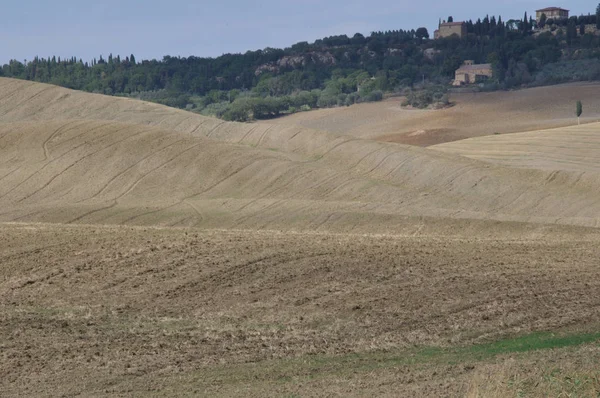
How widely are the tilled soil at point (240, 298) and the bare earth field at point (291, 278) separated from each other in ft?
0.21

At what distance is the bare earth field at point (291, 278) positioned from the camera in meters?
16.2

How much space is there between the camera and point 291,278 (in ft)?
79.0

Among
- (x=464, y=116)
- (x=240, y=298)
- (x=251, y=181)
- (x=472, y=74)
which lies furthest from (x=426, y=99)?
(x=240, y=298)

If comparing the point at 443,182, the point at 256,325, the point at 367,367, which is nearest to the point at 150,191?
the point at 443,182

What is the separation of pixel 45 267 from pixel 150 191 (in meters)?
25.4

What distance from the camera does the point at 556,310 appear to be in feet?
70.1

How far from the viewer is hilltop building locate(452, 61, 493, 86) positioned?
17025cm


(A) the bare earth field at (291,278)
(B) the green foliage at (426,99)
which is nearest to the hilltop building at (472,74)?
(B) the green foliage at (426,99)

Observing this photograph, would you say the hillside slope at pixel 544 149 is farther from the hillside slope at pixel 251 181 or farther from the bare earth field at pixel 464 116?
the bare earth field at pixel 464 116

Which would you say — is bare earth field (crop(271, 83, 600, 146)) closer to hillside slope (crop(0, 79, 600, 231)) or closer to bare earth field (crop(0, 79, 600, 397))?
hillside slope (crop(0, 79, 600, 231))

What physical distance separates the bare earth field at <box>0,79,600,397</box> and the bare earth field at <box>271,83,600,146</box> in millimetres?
50852

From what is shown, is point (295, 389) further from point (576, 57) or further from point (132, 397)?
point (576, 57)

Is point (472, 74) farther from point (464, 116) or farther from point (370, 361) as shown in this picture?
point (370, 361)

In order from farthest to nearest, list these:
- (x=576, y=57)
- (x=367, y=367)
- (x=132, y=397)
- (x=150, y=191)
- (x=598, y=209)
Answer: (x=576, y=57), (x=150, y=191), (x=598, y=209), (x=367, y=367), (x=132, y=397)
